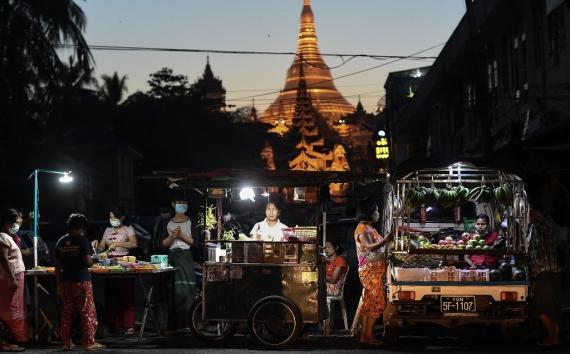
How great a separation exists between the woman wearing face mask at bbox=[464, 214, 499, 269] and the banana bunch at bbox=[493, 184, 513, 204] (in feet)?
2.23

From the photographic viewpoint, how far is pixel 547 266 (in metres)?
11.0

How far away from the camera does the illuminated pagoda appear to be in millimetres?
137875

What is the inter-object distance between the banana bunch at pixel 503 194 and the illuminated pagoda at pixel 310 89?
122m

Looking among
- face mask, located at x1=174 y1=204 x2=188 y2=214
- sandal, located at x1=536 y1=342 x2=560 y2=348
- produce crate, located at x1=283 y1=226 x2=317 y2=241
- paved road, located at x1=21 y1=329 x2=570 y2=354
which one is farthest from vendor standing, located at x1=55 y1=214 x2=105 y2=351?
sandal, located at x1=536 y1=342 x2=560 y2=348

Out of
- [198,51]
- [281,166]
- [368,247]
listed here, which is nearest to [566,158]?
[368,247]

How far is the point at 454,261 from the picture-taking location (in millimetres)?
12055

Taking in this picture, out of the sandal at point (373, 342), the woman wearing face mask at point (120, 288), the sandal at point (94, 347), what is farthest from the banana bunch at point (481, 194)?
the sandal at point (94, 347)

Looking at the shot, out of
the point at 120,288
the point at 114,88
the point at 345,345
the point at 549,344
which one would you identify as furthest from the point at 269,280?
the point at 114,88

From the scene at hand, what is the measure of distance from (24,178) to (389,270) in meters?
26.7

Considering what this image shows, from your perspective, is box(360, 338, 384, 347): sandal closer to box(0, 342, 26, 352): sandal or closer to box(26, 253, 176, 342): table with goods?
box(26, 253, 176, 342): table with goods

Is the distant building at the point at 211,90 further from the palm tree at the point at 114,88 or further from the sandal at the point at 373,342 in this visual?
the sandal at the point at 373,342

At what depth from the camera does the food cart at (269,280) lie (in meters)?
11.3

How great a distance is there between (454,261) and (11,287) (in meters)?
5.57

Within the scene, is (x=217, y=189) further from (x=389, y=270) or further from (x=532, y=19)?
(x=532, y=19)
